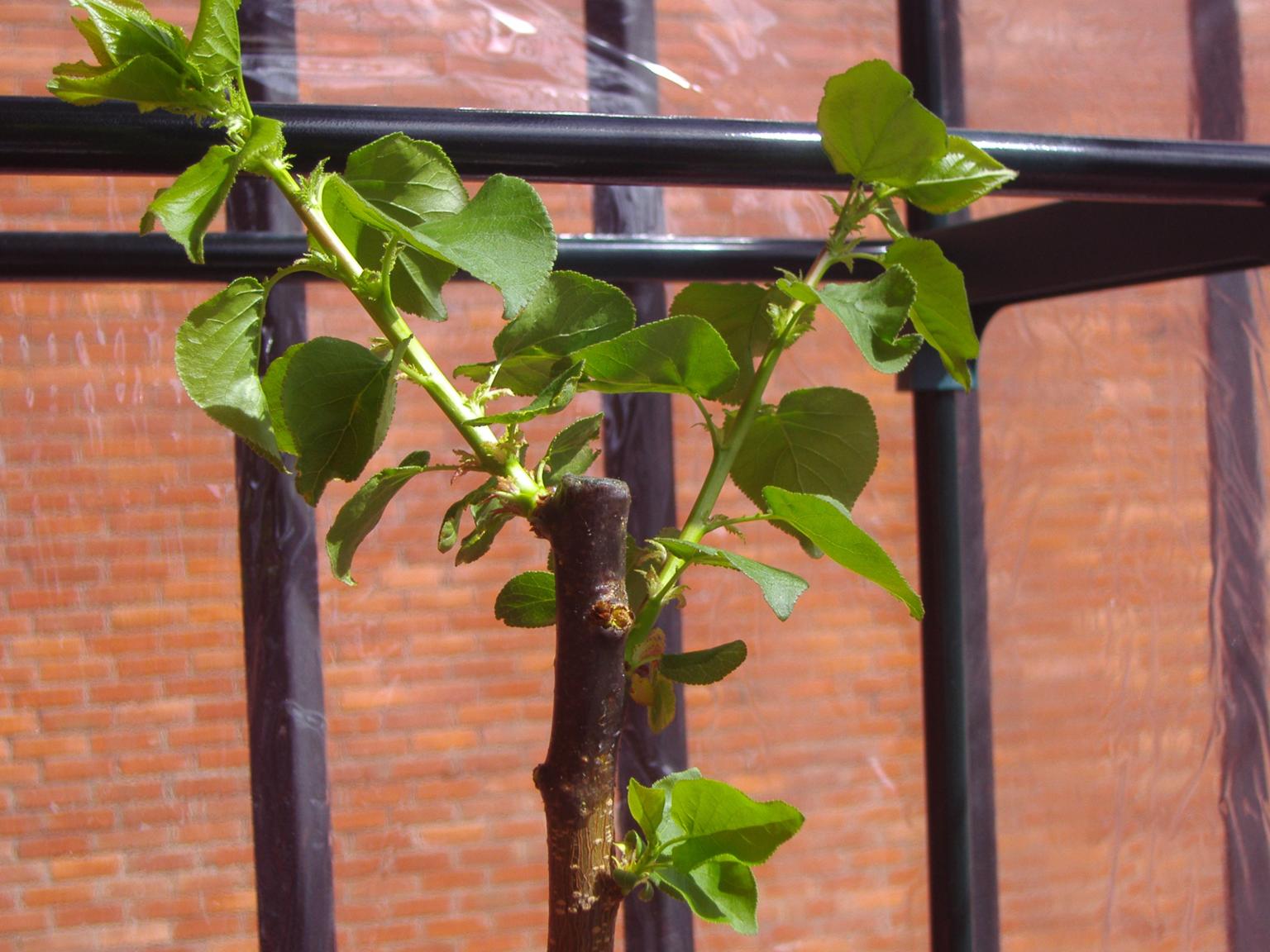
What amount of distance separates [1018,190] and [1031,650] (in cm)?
58

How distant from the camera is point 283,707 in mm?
638

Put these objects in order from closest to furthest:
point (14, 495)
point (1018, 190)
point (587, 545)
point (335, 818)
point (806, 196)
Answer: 1. point (587, 545)
2. point (1018, 190)
3. point (14, 495)
4. point (335, 818)
5. point (806, 196)

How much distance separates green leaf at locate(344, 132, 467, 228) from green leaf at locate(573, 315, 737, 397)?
39 mm

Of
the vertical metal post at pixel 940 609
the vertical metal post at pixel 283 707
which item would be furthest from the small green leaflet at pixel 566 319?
the vertical metal post at pixel 283 707

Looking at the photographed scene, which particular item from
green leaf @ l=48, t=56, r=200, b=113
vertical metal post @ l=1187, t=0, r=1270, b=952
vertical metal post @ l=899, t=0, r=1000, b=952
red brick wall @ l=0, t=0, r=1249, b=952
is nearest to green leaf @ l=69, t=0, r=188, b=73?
green leaf @ l=48, t=56, r=200, b=113

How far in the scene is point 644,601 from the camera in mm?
234

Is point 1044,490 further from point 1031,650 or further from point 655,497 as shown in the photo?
point 655,497

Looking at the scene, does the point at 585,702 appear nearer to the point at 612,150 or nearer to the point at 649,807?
the point at 649,807

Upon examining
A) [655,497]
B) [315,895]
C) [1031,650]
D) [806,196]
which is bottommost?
[315,895]

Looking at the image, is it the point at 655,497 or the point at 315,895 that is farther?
the point at 655,497

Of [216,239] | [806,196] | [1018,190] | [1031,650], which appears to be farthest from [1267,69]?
[216,239]

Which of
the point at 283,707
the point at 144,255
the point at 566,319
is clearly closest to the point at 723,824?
the point at 566,319

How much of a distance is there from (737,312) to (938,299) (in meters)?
0.05

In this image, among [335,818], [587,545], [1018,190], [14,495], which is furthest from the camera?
[335,818]
